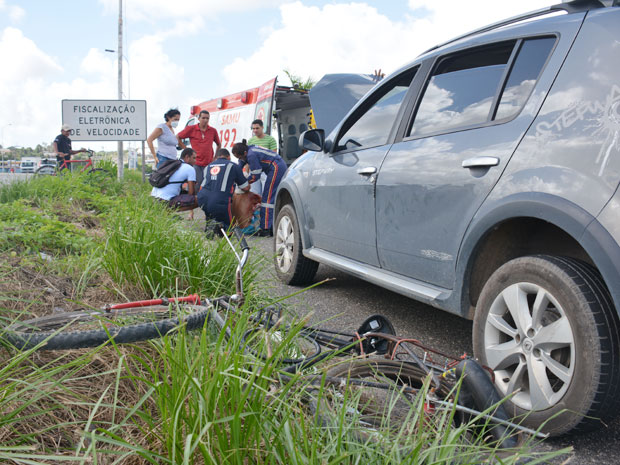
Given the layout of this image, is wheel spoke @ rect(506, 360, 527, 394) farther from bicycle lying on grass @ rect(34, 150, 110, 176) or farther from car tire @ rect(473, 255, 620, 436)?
bicycle lying on grass @ rect(34, 150, 110, 176)

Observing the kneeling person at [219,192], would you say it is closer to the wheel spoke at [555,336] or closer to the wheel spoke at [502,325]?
the wheel spoke at [502,325]

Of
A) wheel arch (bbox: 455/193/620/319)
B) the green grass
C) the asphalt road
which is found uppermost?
wheel arch (bbox: 455/193/620/319)

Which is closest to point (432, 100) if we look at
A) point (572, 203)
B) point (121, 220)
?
point (572, 203)

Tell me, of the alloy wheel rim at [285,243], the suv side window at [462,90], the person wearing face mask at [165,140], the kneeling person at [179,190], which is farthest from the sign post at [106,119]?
the suv side window at [462,90]

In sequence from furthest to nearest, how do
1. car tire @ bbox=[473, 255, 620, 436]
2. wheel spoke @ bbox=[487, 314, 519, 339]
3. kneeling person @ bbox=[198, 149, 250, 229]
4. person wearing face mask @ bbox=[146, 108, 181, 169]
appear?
1. person wearing face mask @ bbox=[146, 108, 181, 169]
2. kneeling person @ bbox=[198, 149, 250, 229]
3. wheel spoke @ bbox=[487, 314, 519, 339]
4. car tire @ bbox=[473, 255, 620, 436]

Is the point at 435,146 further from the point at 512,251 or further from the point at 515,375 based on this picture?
the point at 515,375

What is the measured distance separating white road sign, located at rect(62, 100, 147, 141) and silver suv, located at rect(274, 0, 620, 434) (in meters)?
13.0

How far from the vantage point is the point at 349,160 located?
165 inches

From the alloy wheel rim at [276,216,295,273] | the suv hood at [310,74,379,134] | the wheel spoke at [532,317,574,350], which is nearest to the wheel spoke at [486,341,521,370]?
the wheel spoke at [532,317,574,350]

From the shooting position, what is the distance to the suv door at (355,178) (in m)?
3.82

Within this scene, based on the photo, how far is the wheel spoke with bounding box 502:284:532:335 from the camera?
2.43m

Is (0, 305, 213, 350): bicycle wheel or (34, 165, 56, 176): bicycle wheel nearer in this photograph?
(0, 305, 213, 350): bicycle wheel

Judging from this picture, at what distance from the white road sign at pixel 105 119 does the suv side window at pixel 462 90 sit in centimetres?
1352

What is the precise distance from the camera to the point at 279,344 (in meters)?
1.81
